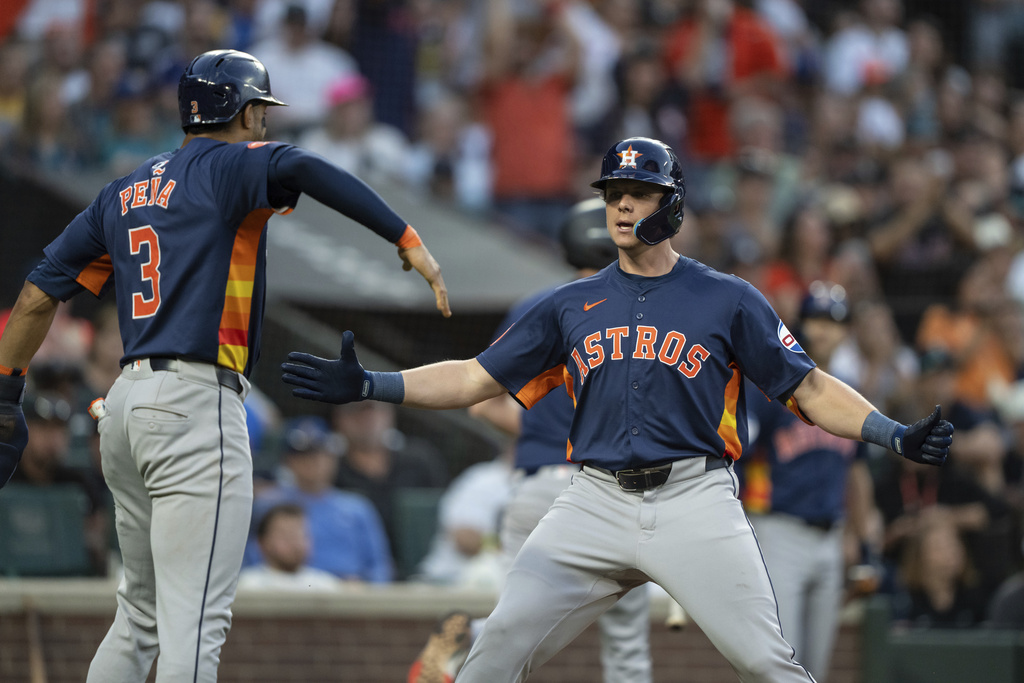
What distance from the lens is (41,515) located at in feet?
19.3

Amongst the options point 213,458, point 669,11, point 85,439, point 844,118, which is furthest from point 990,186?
point 213,458

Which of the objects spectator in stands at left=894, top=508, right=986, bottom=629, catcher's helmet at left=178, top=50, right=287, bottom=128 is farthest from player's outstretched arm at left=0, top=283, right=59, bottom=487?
spectator in stands at left=894, top=508, right=986, bottom=629

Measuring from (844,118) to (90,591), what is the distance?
895cm

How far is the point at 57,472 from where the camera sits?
20.3 feet

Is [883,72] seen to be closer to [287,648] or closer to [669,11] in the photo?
[669,11]

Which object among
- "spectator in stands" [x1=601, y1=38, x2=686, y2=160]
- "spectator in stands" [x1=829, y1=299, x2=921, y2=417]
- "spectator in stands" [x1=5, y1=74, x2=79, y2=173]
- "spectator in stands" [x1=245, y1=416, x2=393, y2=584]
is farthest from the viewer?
"spectator in stands" [x1=601, y1=38, x2=686, y2=160]

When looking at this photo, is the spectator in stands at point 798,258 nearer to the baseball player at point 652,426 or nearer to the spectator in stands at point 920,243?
the spectator in stands at point 920,243

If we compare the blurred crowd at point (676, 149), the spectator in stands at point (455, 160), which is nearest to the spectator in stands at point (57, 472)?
the blurred crowd at point (676, 149)

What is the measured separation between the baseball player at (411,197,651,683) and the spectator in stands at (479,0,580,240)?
5.95 meters

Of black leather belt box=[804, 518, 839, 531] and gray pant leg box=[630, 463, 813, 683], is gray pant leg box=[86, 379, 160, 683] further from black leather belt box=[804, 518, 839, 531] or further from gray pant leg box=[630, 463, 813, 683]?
black leather belt box=[804, 518, 839, 531]

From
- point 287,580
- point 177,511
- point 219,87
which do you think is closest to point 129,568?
point 177,511

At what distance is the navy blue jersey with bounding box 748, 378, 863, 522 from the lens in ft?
18.6

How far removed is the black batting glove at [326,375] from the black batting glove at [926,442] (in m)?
1.57

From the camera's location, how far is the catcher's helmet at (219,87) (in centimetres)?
388
